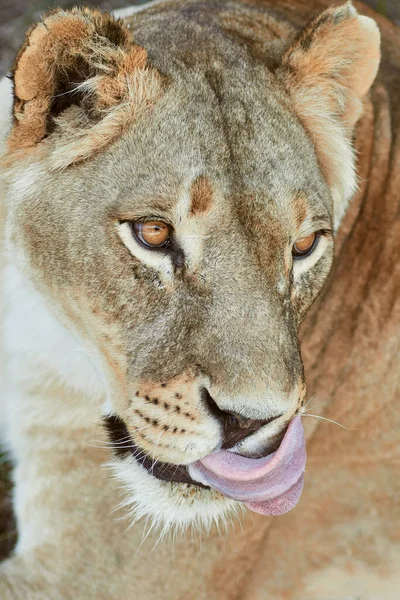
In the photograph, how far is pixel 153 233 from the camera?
2297 millimetres

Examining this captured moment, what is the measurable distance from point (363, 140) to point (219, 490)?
4.86 ft

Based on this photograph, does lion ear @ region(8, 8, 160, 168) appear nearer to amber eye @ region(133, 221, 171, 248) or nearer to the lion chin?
amber eye @ region(133, 221, 171, 248)

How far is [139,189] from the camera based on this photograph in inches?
91.0

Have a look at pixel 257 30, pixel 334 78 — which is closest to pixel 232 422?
pixel 334 78

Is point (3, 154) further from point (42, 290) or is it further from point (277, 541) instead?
point (277, 541)

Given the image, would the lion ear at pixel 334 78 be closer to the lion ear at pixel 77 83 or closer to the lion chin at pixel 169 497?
the lion ear at pixel 77 83

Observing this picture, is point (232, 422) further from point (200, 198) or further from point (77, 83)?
point (77, 83)

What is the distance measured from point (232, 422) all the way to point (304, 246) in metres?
0.61

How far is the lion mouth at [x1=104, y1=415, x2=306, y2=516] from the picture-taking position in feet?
7.43

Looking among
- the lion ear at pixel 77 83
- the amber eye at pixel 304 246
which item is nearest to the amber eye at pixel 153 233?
the lion ear at pixel 77 83

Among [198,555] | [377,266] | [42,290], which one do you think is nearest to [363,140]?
[377,266]

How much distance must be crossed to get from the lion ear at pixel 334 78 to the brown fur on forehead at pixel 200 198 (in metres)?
0.56

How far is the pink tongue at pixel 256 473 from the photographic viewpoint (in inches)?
89.0

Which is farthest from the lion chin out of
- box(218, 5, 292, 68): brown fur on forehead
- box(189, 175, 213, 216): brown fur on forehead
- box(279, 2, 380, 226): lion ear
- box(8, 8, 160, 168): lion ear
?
box(218, 5, 292, 68): brown fur on forehead
